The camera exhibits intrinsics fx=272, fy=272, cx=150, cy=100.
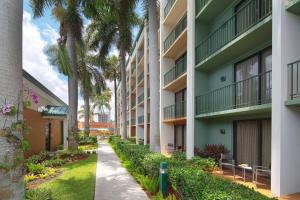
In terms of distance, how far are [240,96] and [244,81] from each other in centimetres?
76

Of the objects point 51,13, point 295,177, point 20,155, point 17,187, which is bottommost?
point 295,177

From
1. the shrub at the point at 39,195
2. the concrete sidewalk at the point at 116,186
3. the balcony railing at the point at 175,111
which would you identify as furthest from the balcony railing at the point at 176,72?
the shrub at the point at 39,195

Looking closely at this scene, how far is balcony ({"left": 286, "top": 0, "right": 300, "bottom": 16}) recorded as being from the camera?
786 cm

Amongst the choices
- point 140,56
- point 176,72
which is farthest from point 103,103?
point 176,72

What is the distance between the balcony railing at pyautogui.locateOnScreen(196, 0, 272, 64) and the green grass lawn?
28.1 feet

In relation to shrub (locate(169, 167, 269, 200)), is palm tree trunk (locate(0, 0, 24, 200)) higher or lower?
higher

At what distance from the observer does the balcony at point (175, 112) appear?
759 inches

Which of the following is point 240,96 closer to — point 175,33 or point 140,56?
point 175,33

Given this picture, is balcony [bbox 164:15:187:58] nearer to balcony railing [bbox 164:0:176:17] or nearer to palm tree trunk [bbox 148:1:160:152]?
balcony railing [bbox 164:0:176:17]

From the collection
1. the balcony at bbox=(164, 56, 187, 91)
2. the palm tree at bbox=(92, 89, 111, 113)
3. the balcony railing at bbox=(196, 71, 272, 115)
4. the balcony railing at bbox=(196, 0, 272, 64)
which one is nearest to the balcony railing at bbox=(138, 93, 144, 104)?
the balcony at bbox=(164, 56, 187, 91)

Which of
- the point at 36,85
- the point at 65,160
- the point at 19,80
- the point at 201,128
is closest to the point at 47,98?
the point at 36,85

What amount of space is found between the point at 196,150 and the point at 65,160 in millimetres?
8015

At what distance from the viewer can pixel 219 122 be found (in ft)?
50.1

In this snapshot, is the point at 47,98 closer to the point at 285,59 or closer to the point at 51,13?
the point at 51,13
